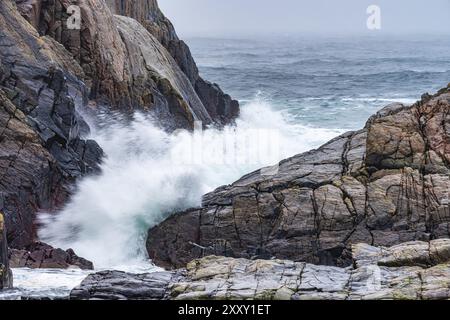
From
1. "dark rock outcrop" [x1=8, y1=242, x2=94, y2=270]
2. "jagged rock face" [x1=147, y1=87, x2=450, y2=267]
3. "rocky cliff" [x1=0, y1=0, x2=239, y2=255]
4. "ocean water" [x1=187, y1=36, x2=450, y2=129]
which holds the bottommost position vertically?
"ocean water" [x1=187, y1=36, x2=450, y2=129]

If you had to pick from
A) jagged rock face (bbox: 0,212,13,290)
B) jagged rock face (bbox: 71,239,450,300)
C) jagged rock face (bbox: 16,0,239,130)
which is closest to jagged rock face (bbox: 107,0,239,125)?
jagged rock face (bbox: 16,0,239,130)

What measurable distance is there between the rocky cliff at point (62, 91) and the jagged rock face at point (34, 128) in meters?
0.03

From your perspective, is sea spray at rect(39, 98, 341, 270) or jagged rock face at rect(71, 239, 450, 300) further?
sea spray at rect(39, 98, 341, 270)

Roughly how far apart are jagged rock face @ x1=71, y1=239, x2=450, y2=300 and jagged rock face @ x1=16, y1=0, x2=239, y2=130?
13723 millimetres

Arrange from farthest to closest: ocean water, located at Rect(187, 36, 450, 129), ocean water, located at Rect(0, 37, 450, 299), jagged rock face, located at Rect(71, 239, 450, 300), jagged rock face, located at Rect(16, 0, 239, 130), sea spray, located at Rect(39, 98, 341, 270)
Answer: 1. ocean water, located at Rect(187, 36, 450, 129)
2. jagged rock face, located at Rect(16, 0, 239, 130)
3. sea spray, located at Rect(39, 98, 341, 270)
4. ocean water, located at Rect(0, 37, 450, 299)
5. jagged rock face, located at Rect(71, 239, 450, 300)

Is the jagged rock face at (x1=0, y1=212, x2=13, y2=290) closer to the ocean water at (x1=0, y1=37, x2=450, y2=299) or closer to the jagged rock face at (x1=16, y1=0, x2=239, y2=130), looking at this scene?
the ocean water at (x1=0, y1=37, x2=450, y2=299)

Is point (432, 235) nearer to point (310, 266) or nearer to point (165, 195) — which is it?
point (310, 266)

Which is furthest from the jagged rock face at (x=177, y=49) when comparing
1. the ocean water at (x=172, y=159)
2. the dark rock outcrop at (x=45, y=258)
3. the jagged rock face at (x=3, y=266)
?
the jagged rock face at (x=3, y=266)

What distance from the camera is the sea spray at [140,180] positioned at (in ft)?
64.4

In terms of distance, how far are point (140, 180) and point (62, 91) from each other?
4201 mm

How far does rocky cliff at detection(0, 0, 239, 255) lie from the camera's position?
18.6m

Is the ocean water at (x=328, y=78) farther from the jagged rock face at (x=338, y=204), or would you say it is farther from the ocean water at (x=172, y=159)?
the jagged rock face at (x=338, y=204)

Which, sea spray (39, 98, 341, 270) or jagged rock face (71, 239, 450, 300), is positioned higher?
jagged rock face (71, 239, 450, 300)
